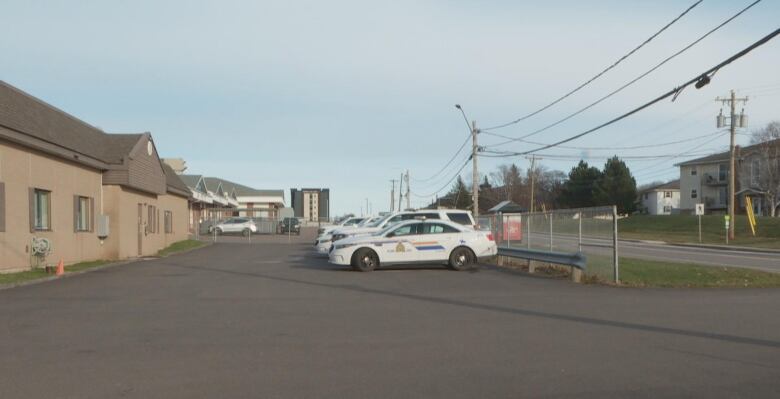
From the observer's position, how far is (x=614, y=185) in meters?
77.8

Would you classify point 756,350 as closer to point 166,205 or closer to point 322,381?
point 322,381

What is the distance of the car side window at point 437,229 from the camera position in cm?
2058

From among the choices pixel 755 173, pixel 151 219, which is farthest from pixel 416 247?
pixel 755 173

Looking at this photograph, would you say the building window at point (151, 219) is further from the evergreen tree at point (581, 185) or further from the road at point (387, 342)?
the evergreen tree at point (581, 185)

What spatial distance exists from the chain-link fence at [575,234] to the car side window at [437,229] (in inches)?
101

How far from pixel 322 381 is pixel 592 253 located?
40.4ft

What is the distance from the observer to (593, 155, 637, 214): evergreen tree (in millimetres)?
77375

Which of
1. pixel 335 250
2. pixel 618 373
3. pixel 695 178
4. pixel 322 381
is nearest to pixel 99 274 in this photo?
pixel 335 250

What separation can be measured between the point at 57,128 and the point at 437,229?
40.2ft

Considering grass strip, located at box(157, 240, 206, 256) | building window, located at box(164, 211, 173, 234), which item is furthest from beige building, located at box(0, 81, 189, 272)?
building window, located at box(164, 211, 173, 234)

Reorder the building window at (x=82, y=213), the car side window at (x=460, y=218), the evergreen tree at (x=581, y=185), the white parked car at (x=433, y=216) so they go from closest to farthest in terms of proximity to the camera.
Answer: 1. the building window at (x=82, y=213)
2. the white parked car at (x=433, y=216)
3. the car side window at (x=460, y=218)
4. the evergreen tree at (x=581, y=185)

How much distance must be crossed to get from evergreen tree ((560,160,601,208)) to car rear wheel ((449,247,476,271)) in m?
62.4

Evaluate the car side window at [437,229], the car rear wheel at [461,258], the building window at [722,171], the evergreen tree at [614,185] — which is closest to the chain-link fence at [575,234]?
the car rear wheel at [461,258]

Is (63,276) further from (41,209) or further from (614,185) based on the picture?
(614,185)
